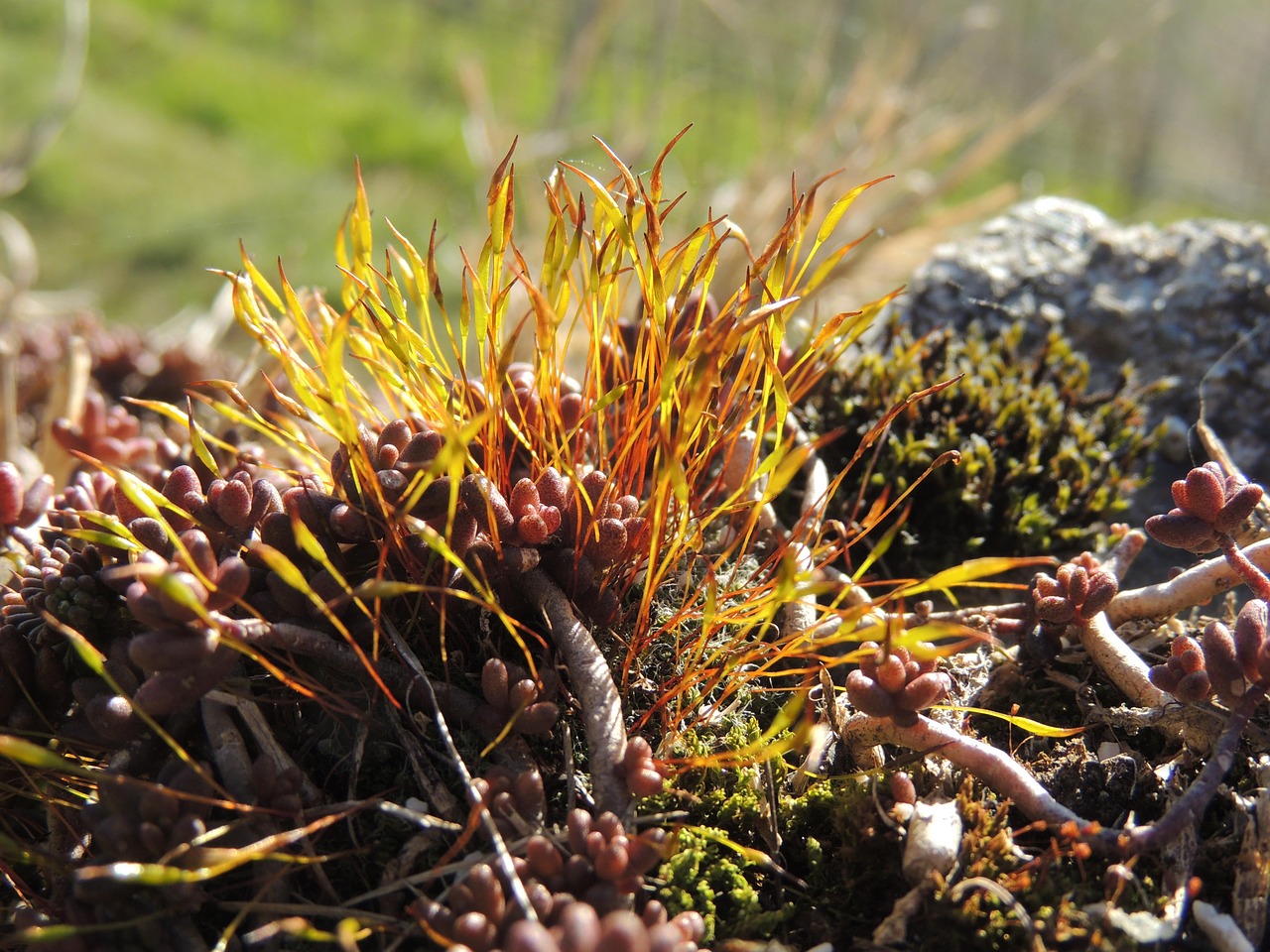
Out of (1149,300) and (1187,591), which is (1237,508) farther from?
(1149,300)

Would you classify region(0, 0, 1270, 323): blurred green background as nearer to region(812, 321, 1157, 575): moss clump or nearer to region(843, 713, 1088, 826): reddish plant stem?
region(812, 321, 1157, 575): moss clump

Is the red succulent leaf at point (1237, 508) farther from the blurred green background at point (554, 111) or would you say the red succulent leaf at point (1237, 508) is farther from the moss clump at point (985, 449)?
the blurred green background at point (554, 111)

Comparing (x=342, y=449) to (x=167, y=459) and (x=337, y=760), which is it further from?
(x=167, y=459)

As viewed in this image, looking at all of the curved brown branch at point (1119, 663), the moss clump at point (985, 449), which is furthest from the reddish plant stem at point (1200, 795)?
the moss clump at point (985, 449)

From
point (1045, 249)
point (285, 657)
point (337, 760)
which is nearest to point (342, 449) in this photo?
point (285, 657)

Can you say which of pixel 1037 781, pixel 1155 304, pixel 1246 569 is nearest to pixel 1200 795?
pixel 1037 781

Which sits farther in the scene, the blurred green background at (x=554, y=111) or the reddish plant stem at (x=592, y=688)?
the blurred green background at (x=554, y=111)
